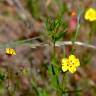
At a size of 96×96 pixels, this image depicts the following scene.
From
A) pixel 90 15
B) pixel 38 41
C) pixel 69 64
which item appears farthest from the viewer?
pixel 90 15

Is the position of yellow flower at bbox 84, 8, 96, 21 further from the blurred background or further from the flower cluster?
the flower cluster

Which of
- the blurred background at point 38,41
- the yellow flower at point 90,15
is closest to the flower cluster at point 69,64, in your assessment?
the blurred background at point 38,41

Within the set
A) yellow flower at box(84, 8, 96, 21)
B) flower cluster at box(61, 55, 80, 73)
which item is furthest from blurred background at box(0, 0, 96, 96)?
flower cluster at box(61, 55, 80, 73)

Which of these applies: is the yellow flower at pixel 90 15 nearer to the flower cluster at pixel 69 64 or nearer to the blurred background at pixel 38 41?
the blurred background at pixel 38 41

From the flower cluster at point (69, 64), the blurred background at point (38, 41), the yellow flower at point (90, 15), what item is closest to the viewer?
the flower cluster at point (69, 64)

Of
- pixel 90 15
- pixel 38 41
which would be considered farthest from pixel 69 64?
pixel 90 15

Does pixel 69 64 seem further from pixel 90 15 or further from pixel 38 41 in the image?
pixel 90 15

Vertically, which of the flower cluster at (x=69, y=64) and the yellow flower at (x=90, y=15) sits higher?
the yellow flower at (x=90, y=15)

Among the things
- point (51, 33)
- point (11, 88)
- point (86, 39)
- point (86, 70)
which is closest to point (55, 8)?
point (86, 39)

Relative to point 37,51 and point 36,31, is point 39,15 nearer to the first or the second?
point 36,31
